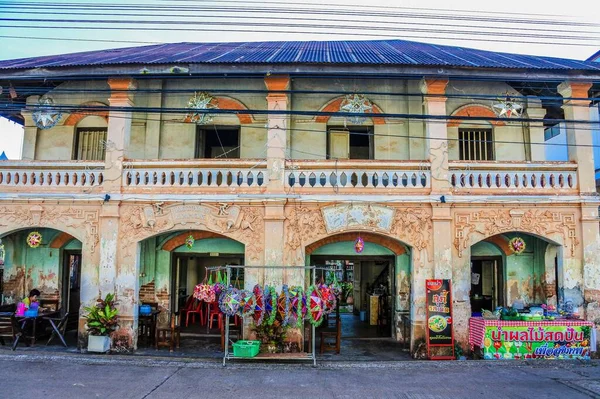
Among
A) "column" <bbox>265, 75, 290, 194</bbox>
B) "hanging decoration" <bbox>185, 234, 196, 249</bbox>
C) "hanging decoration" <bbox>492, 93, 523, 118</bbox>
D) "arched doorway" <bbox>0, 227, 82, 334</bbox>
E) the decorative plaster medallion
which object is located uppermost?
"hanging decoration" <bbox>492, 93, 523, 118</bbox>

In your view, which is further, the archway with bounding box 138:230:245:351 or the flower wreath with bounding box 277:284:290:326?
the archway with bounding box 138:230:245:351

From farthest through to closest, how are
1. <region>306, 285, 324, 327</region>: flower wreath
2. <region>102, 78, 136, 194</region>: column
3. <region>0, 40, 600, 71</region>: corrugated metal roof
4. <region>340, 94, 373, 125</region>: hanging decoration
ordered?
<region>340, 94, 373, 125</region>: hanging decoration → <region>102, 78, 136, 194</region>: column → <region>0, 40, 600, 71</region>: corrugated metal roof → <region>306, 285, 324, 327</region>: flower wreath

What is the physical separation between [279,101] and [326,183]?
2376mm

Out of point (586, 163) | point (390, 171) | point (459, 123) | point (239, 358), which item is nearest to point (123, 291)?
point (239, 358)

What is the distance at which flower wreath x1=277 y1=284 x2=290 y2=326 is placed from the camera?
10.7 metres

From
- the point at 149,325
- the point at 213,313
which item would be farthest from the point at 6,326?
the point at 213,313

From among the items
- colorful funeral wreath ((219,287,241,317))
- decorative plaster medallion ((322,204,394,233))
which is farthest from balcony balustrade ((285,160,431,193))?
colorful funeral wreath ((219,287,241,317))

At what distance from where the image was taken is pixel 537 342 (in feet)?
36.7

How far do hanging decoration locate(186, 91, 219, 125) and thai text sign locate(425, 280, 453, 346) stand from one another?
24.9 feet

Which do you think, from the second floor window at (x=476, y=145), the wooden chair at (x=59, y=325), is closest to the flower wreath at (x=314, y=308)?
the second floor window at (x=476, y=145)

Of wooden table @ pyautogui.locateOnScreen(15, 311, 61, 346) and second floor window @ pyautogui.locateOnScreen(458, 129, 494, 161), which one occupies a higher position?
second floor window @ pyautogui.locateOnScreen(458, 129, 494, 161)

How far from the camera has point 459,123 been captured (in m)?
13.6

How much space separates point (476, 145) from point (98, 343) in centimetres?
1147

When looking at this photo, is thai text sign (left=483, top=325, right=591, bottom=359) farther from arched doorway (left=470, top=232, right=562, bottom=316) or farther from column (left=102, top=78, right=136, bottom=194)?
column (left=102, top=78, right=136, bottom=194)
